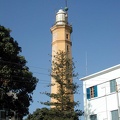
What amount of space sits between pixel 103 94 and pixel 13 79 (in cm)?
899

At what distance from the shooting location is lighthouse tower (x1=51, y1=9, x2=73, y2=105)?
5588cm

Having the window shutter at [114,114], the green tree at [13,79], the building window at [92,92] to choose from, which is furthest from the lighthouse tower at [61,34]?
the window shutter at [114,114]

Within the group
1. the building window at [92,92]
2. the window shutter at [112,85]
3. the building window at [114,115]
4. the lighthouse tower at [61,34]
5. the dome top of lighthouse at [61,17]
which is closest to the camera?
the building window at [114,115]

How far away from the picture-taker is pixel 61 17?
5897cm

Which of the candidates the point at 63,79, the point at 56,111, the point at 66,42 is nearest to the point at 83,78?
the point at 63,79

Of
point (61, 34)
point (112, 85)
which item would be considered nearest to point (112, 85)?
point (112, 85)

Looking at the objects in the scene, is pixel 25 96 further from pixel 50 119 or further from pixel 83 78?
pixel 83 78

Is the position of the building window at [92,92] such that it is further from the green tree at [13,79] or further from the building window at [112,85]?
the green tree at [13,79]

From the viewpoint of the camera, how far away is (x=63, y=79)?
116ft

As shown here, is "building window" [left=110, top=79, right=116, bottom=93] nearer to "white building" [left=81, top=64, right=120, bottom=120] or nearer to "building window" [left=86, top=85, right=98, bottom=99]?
"white building" [left=81, top=64, right=120, bottom=120]

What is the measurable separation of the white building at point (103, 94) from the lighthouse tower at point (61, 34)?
21.2m

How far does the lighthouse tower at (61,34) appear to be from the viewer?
183 feet

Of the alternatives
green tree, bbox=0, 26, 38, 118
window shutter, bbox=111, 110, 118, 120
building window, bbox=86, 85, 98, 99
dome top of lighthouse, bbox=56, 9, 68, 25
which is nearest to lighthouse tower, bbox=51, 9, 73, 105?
dome top of lighthouse, bbox=56, 9, 68, 25

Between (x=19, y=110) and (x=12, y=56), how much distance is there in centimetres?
531
